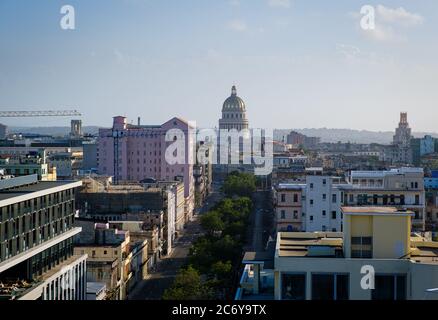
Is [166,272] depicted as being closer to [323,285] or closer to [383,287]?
[323,285]

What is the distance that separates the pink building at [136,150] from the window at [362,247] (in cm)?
2270

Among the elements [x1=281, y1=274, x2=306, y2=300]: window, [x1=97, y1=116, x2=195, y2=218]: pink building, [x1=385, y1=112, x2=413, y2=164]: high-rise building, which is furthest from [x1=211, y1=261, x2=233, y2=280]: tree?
[x1=385, y1=112, x2=413, y2=164]: high-rise building

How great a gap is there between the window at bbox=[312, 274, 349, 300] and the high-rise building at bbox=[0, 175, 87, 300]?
3329 mm

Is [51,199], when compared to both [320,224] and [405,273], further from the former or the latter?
[320,224]

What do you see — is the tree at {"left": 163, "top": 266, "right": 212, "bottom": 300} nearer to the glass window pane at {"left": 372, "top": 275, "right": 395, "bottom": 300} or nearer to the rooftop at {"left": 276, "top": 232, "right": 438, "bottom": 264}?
the rooftop at {"left": 276, "top": 232, "right": 438, "bottom": 264}

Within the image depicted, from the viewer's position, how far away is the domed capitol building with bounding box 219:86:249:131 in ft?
178

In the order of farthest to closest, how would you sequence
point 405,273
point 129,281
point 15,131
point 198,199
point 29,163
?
point 15,131 → point 198,199 → point 29,163 → point 129,281 → point 405,273

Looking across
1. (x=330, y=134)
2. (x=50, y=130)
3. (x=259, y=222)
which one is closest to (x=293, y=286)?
(x=259, y=222)

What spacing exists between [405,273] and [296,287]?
2.46 feet

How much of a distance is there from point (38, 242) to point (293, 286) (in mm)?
4718

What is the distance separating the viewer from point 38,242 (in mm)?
8734

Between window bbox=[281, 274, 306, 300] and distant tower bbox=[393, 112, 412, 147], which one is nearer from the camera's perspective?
window bbox=[281, 274, 306, 300]

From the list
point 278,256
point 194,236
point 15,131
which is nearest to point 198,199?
point 194,236

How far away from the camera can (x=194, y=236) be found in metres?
21.7
